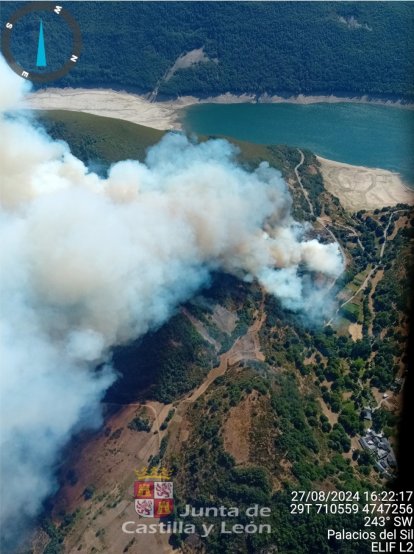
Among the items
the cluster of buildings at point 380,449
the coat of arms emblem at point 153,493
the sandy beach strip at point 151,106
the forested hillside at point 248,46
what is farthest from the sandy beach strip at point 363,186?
the coat of arms emblem at point 153,493

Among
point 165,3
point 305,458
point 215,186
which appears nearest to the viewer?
point 305,458

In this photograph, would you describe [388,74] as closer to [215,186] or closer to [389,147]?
[389,147]

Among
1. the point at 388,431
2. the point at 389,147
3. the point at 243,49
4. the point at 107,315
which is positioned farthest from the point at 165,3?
the point at 388,431

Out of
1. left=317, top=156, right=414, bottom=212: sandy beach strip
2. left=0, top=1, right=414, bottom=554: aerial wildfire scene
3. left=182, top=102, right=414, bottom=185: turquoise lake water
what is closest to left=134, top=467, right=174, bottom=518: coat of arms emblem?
left=0, top=1, right=414, bottom=554: aerial wildfire scene

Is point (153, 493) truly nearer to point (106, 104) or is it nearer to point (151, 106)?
point (151, 106)

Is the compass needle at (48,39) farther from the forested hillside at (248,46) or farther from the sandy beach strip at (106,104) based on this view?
the sandy beach strip at (106,104)

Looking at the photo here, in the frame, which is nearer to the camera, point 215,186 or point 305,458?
point 305,458
